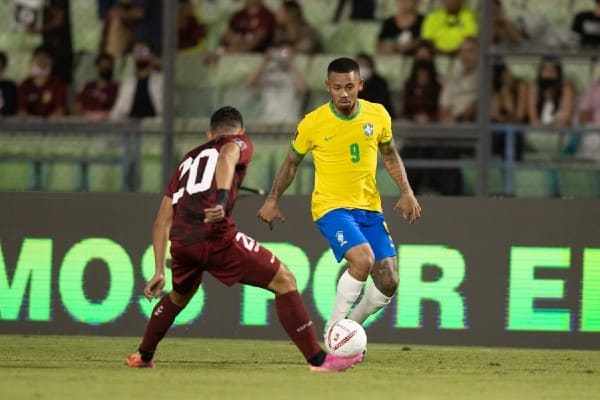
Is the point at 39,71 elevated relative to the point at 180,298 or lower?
elevated

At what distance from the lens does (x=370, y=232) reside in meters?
10.0

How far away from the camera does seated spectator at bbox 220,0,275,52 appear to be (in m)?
14.9

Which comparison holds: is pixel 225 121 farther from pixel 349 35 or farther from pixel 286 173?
pixel 349 35

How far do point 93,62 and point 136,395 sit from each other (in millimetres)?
7741

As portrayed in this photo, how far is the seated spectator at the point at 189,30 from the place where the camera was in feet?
48.5

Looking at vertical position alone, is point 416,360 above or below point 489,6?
below

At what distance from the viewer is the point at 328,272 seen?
39.5ft

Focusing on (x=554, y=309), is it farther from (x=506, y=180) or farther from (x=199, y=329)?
(x=199, y=329)

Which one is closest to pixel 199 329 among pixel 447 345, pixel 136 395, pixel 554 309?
pixel 447 345

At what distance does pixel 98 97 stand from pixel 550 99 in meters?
4.49

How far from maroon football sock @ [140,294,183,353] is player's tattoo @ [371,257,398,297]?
1.68 meters

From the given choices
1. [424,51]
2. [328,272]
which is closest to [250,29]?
[424,51]

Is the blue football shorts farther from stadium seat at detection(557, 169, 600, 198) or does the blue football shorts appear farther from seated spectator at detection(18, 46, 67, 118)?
seated spectator at detection(18, 46, 67, 118)

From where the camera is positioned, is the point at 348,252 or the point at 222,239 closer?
the point at 222,239
